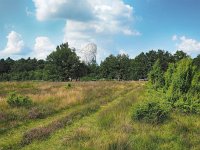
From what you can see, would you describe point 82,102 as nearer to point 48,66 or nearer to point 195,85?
point 195,85

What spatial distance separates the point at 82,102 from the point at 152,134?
1215cm

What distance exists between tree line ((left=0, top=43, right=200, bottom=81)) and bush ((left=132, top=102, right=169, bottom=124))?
74159 millimetres

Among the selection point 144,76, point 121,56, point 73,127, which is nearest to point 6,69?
point 121,56

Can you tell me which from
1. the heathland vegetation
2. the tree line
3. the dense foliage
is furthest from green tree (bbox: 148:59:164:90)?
the tree line

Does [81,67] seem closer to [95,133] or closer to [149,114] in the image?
[149,114]

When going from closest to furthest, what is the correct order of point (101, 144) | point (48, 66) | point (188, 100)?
point (101, 144), point (188, 100), point (48, 66)

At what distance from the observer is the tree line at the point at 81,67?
95000 mm

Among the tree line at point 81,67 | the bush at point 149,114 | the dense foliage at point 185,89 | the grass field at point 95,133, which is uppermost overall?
the tree line at point 81,67

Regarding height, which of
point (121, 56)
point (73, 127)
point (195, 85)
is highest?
point (121, 56)

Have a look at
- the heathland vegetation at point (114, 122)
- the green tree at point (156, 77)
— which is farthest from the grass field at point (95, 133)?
the green tree at point (156, 77)

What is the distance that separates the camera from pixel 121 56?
123 metres

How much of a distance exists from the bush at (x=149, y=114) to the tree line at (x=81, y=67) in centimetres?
7416

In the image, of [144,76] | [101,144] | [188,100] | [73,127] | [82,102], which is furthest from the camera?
[144,76]

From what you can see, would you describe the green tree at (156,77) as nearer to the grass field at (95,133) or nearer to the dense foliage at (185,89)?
the dense foliage at (185,89)
